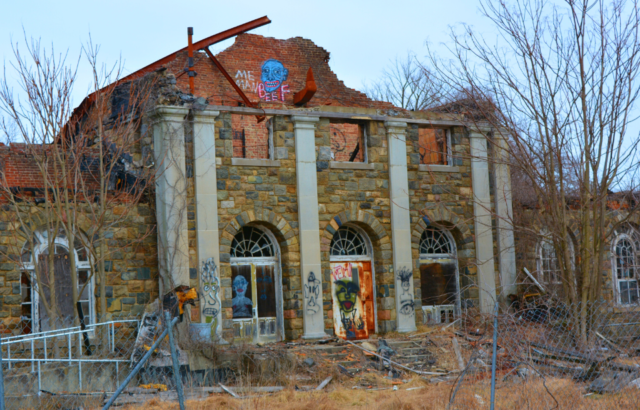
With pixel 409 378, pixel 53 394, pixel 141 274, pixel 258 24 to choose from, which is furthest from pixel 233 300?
pixel 258 24

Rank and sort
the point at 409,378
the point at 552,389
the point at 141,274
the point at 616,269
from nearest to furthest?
the point at 552,389 < the point at 409,378 < the point at 141,274 < the point at 616,269

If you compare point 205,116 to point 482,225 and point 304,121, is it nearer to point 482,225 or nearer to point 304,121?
point 304,121

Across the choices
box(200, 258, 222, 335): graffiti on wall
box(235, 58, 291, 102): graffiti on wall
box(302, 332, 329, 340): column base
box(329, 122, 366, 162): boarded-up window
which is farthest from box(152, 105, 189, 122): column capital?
box(235, 58, 291, 102): graffiti on wall

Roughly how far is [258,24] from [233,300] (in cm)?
918

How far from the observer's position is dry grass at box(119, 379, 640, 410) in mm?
9523

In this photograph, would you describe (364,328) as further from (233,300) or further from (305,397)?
(305,397)

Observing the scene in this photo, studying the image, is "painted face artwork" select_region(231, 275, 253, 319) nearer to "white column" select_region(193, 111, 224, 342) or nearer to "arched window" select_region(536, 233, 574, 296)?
"white column" select_region(193, 111, 224, 342)

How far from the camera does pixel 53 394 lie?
428 inches

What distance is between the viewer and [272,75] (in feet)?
77.2

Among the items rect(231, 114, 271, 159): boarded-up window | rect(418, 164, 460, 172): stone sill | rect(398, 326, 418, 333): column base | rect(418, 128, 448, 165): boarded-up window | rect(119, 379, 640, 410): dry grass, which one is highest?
rect(231, 114, 271, 159): boarded-up window

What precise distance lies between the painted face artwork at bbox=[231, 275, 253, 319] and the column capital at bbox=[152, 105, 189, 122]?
3714mm

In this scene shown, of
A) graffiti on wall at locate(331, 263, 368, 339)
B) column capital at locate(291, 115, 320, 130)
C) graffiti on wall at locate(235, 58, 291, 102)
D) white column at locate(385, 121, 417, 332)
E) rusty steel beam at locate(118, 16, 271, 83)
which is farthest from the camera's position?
graffiti on wall at locate(235, 58, 291, 102)

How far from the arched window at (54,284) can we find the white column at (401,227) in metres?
6.97

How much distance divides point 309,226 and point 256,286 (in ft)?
5.92
